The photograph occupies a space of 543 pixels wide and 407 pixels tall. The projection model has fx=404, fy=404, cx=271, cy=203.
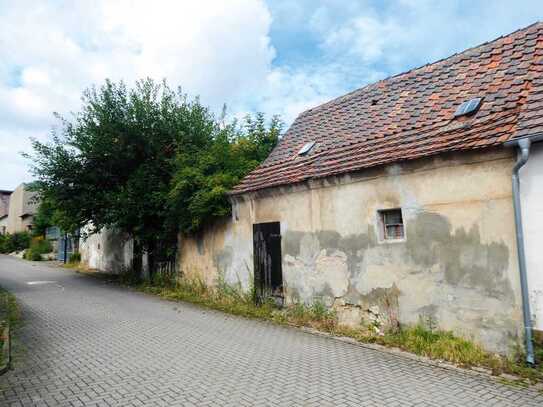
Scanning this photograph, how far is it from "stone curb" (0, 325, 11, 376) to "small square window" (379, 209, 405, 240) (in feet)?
21.2

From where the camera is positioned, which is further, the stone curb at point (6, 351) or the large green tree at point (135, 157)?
the large green tree at point (135, 157)

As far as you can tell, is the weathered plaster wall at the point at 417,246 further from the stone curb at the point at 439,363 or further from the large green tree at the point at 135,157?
the large green tree at the point at 135,157

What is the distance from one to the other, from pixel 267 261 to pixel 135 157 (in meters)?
7.98

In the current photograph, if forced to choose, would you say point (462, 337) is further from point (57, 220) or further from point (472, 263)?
point (57, 220)

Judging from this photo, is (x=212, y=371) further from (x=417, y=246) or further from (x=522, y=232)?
(x=522, y=232)

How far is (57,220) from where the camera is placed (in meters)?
17.8

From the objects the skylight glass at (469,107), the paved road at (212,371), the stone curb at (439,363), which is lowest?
the stone curb at (439,363)

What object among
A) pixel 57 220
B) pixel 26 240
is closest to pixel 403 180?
pixel 57 220

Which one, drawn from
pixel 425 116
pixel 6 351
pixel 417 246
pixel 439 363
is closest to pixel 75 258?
pixel 6 351

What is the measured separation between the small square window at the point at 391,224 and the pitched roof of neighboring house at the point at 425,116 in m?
0.99

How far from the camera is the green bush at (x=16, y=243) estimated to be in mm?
39344

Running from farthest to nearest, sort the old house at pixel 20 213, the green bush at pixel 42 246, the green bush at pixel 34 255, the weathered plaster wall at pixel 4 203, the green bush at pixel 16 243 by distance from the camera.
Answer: the weathered plaster wall at pixel 4 203 < the old house at pixel 20 213 < the green bush at pixel 16 243 < the green bush at pixel 42 246 < the green bush at pixel 34 255

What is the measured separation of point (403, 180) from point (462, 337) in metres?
2.79

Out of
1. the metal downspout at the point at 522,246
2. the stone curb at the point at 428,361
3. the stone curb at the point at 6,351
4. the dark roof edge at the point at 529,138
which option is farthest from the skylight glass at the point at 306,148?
the stone curb at the point at 6,351
